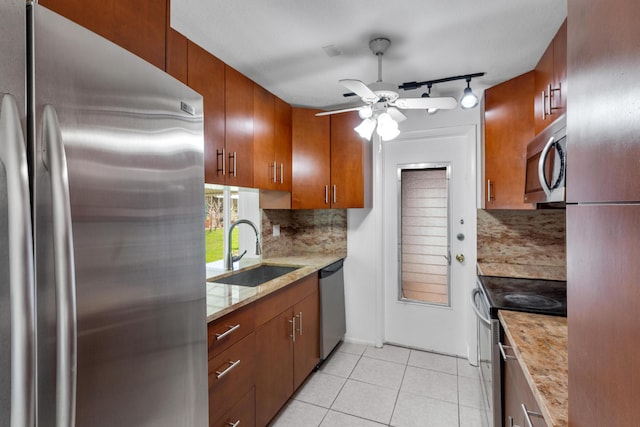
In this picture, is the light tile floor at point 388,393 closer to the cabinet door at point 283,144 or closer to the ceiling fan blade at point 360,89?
the cabinet door at point 283,144

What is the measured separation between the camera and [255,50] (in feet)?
6.19

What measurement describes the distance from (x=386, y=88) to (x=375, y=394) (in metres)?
2.18

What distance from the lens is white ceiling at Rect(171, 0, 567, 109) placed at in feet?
4.87

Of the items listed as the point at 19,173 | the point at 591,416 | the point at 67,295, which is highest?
the point at 19,173

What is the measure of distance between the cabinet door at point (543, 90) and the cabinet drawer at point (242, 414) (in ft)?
7.73

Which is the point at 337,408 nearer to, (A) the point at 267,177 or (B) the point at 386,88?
(A) the point at 267,177

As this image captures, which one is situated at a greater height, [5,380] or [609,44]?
[609,44]

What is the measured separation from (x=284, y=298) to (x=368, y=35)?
1730mm

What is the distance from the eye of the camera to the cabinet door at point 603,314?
40 cm

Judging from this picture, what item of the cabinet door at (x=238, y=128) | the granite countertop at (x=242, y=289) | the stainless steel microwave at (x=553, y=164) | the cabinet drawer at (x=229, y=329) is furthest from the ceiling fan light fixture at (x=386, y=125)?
the cabinet drawer at (x=229, y=329)

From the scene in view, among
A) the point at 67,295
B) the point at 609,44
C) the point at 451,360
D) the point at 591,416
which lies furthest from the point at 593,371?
the point at 451,360

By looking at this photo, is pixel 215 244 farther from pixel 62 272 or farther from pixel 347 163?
pixel 62 272

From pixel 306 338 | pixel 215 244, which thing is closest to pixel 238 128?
pixel 215 244

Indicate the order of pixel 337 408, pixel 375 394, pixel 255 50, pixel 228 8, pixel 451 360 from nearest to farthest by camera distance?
1. pixel 228 8
2. pixel 255 50
3. pixel 337 408
4. pixel 375 394
5. pixel 451 360
